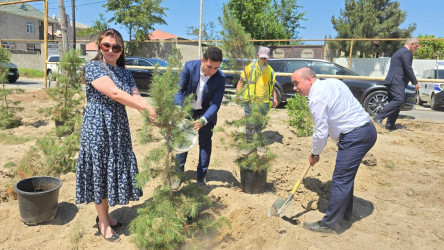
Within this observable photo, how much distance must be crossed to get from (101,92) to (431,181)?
4.21 m

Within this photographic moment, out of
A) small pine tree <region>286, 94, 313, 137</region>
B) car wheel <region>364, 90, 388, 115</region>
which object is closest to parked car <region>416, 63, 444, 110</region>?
car wheel <region>364, 90, 388, 115</region>

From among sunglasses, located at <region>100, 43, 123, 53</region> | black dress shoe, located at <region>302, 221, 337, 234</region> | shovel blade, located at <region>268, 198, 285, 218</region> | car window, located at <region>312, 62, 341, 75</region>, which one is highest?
car window, located at <region>312, 62, 341, 75</region>

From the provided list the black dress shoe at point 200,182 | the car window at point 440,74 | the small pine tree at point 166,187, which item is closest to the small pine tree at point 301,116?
the black dress shoe at point 200,182

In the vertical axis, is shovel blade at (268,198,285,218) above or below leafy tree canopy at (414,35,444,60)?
below

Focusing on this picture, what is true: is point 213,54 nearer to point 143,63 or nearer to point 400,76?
point 400,76

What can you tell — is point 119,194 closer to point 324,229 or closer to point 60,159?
point 60,159

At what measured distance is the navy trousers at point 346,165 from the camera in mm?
2832

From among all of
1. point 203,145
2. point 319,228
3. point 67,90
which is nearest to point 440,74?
point 319,228

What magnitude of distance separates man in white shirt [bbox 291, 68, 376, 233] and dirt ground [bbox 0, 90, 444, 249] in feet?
1.01

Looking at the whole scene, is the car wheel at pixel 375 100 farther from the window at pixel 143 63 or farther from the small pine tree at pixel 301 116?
the window at pixel 143 63

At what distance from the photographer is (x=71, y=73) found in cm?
563

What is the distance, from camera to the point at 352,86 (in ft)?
29.0

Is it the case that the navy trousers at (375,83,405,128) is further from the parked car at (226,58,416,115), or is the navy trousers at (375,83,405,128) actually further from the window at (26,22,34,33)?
the window at (26,22,34,33)

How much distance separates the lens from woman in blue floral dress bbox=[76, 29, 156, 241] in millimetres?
2467
